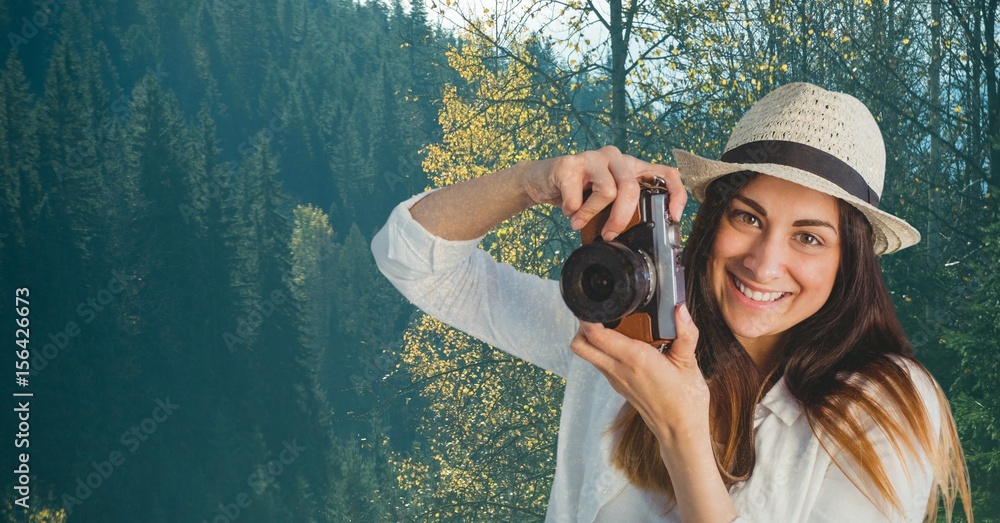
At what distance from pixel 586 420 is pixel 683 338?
0.33m

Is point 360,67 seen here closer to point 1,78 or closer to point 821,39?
point 1,78

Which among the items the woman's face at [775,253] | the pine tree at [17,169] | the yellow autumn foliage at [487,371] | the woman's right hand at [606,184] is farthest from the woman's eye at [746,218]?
the pine tree at [17,169]

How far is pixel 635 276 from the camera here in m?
0.99

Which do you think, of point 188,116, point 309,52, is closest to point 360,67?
point 309,52

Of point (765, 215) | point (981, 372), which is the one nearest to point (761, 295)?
point (765, 215)

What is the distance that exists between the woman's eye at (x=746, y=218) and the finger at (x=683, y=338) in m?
0.24

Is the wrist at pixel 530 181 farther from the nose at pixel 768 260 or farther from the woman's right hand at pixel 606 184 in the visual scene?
the nose at pixel 768 260

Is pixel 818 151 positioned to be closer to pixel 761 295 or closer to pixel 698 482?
pixel 761 295

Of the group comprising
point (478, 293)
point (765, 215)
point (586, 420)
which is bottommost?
point (586, 420)

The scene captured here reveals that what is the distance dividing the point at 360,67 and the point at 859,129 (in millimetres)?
2712

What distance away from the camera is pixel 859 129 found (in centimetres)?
121

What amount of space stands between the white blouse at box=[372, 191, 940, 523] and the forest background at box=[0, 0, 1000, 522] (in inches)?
80.0

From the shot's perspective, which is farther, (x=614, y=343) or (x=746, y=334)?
(x=746, y=334)

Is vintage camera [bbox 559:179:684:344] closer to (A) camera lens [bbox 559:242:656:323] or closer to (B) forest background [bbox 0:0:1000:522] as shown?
(A) camera lens [bbox 559:242:656:323]
